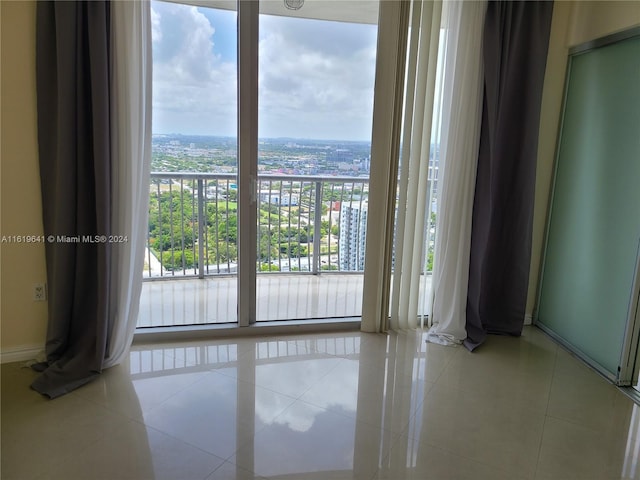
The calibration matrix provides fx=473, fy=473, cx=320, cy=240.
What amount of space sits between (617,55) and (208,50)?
8.57 ft

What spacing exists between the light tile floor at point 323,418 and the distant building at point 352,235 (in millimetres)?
1721

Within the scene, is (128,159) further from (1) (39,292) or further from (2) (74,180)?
(1) (39,292)

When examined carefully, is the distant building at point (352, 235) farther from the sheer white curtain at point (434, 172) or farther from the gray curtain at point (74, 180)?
the gray curtain at point (74, 180)

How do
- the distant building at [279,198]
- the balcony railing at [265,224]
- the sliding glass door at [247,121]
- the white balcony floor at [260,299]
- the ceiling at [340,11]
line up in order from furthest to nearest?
1. the distant building at [279,198]
2. the balcony railing at [265,224]
3. the white balcony floor at [260,299]
4. the ceiling at [340,11]
5. the sliding glass door at [247,121]

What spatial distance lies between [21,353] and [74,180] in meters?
1.14

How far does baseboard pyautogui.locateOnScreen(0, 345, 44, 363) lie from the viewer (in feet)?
9.32

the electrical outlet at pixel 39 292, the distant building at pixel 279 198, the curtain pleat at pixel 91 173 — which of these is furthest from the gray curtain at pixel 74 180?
the distant building at pixel 279 198

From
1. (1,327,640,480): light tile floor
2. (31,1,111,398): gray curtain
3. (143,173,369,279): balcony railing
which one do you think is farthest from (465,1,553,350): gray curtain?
(31,1,111,398): gray curtain

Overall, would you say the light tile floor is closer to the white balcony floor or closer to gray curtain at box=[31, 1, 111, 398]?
gray curtain at box=[31, 1, 111, 398]

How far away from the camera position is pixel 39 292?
2865 mm

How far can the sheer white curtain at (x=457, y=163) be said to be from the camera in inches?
123

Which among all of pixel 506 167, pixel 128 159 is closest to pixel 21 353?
pixel 128 159

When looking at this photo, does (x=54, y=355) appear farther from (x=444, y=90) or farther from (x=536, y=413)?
(x=444, y=90)

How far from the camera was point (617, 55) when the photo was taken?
298 cm
